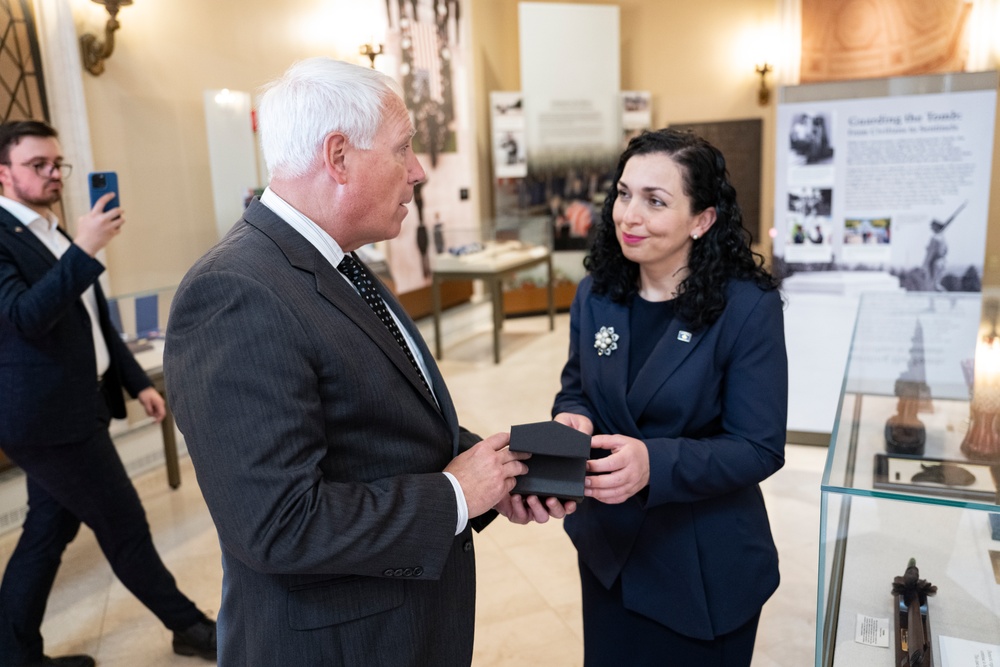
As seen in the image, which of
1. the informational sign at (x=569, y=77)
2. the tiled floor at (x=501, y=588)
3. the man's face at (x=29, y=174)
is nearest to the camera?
the man's face at (x=29, y=174)

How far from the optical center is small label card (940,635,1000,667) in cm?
139

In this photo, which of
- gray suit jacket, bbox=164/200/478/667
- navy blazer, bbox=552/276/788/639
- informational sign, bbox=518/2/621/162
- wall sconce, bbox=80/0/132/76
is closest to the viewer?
gray suit jacket, bbox=164/200/478/667

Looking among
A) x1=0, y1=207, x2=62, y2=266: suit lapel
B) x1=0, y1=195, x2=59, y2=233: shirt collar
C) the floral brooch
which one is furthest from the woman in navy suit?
x1=0, y1=195, x2=59, y2=233: shirt collar

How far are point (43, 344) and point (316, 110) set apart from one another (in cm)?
186

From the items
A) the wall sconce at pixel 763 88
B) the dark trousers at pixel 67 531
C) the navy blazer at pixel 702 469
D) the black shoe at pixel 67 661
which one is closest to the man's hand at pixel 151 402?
the dark trousers at pixel 67 531

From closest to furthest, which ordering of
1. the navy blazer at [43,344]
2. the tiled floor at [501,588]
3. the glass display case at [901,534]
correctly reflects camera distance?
the glass display case at [901,534]
the navy blazer at [43,344]
the tiled floor at [501,588]

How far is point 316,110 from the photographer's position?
1230 mm

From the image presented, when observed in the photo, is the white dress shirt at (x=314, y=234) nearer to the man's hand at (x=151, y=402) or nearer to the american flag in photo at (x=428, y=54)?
the man's hand at (x=151, y=402)

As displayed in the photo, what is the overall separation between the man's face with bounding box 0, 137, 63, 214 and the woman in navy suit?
2.02m

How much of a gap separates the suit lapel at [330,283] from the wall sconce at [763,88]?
9.41 meters

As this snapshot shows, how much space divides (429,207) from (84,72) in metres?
4.13

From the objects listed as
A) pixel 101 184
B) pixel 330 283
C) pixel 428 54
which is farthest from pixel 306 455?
pixel 428 54

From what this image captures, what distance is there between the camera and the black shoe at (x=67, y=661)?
9.02 ft

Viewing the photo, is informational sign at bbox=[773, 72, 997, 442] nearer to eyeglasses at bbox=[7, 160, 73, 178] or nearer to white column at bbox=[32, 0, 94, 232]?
eyeglasses at bbox=[7, 160, 73, 178]
